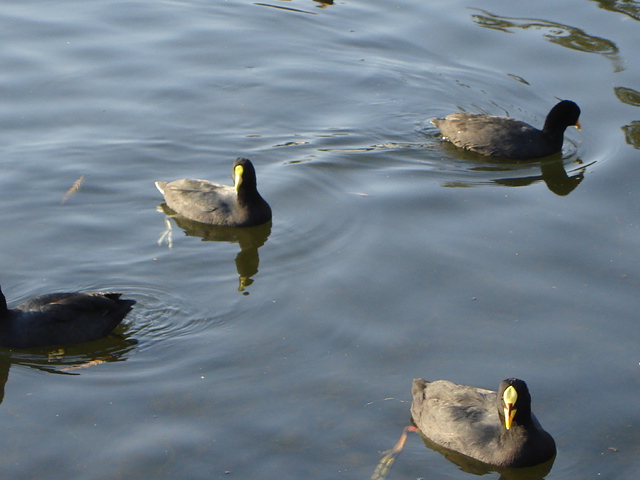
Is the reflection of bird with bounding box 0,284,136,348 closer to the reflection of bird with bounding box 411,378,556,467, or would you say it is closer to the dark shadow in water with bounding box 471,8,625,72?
the reflection of bird with bounding box 411,378,556,467

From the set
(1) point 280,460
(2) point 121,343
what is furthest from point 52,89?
(1) point 280,460

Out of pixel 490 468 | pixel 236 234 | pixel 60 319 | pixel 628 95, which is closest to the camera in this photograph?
pixel 490 468

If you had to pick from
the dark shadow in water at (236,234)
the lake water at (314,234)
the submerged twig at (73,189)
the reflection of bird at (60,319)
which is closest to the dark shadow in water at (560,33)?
the lake water at (314,234)

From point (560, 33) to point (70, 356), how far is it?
481 inches

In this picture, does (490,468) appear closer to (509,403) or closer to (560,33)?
(509,403)

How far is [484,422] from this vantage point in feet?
27.0

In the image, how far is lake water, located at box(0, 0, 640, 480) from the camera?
8.34 metres

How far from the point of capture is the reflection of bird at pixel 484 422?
7840 mm

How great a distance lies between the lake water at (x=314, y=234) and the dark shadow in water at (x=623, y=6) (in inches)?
2.6

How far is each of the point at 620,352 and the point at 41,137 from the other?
863 cm

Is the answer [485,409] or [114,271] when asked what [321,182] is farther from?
[485,409]

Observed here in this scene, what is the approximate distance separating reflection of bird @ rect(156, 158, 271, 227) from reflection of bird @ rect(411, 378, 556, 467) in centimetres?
419

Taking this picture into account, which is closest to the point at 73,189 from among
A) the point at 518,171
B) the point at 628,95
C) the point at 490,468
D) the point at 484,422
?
the point at 518,171

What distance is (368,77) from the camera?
1641 centimetres
